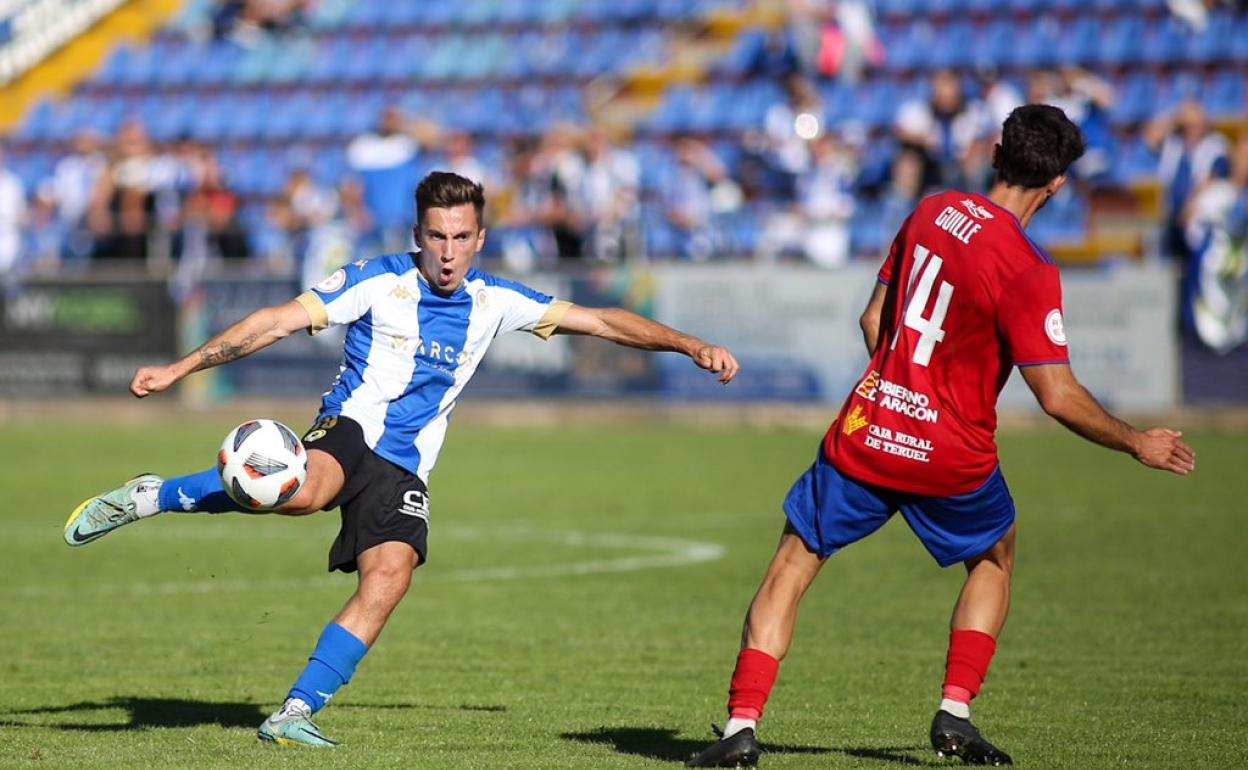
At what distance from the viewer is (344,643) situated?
6875 mm

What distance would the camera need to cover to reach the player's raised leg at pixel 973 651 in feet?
20.8

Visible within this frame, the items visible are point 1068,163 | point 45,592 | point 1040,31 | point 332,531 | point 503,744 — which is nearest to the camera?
point 1068,163

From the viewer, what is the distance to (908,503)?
6.43 meters

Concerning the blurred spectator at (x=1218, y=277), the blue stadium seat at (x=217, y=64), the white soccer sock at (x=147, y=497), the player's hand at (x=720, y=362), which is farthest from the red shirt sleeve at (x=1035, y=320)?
the blue stadium seat at (x=217, y=64)

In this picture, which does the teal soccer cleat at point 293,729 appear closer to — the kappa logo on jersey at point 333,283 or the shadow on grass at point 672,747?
the shadow on grass at point 672,747

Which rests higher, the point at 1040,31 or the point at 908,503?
the point at 1040,31

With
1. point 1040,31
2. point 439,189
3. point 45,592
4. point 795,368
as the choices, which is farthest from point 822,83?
point 439,189

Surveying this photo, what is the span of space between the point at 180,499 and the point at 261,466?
48 cm

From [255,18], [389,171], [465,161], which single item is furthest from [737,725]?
[255,18]

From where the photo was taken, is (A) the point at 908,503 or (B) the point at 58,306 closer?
(A) the point at 908,503

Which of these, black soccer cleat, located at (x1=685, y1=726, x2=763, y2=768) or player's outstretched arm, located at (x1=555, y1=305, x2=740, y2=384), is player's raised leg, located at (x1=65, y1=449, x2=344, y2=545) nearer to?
player's outstretched arm, located at (x1=555, y1=305, x2=740, y2=384)

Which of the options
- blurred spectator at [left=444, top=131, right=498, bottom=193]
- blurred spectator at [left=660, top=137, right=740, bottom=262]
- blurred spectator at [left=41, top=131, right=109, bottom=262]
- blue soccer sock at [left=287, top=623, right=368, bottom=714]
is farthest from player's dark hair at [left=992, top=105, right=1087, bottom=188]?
blurred spectator at [left=41, top=131, right=109, bottom=262]

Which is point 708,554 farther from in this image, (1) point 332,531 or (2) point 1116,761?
(2) point 1116,761

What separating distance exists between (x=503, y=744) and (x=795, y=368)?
47.3 feet
